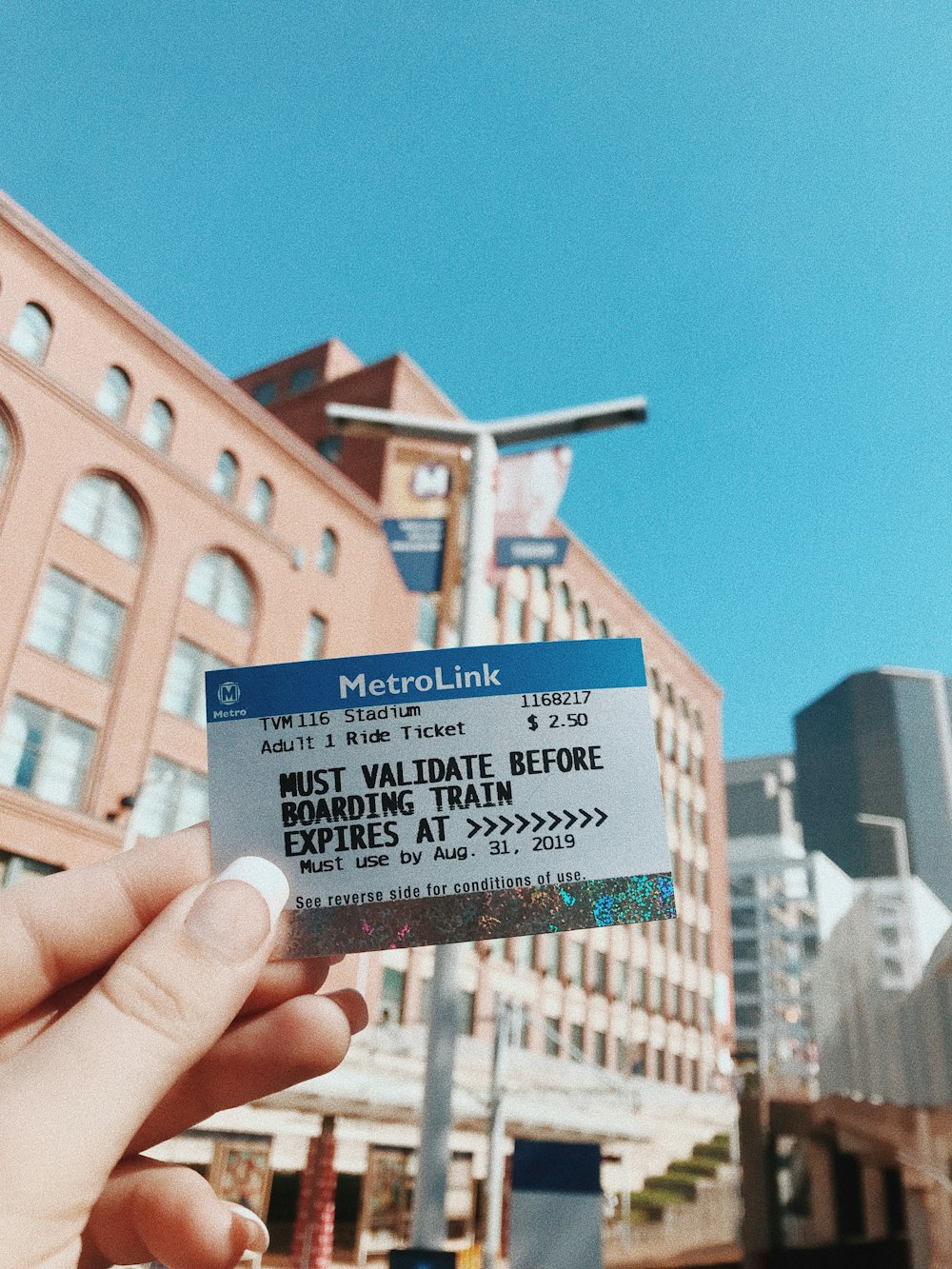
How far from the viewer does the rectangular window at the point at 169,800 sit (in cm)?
2441

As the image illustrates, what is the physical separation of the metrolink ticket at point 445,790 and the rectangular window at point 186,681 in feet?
80.2

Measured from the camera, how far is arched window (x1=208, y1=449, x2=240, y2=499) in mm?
28609

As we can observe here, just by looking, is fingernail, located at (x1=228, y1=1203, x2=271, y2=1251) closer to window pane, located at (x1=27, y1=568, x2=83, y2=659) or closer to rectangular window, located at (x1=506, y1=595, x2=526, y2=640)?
window pane, located at (x1=27, y1=568, x2=83, y2=659)

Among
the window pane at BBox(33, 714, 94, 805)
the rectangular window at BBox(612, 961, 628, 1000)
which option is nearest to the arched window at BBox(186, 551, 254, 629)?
the window pane at BBox(33, 714, 94, 805)

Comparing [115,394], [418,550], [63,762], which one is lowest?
[418,550]

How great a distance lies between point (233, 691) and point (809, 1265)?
54.4 ft

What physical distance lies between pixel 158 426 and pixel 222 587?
4.70 metres

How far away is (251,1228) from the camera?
6.77ft

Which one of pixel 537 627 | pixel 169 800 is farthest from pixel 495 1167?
pixel 537 627

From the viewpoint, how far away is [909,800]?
7028 inches

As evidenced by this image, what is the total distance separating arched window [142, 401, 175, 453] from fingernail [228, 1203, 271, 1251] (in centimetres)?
2603

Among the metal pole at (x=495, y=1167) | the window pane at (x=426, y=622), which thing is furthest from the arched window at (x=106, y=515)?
the metal pole at (x=495, y=1167)

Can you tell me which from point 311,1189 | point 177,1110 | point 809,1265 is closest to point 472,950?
point 311,1189

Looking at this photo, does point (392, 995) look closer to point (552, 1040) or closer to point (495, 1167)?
point (495, 1167)
